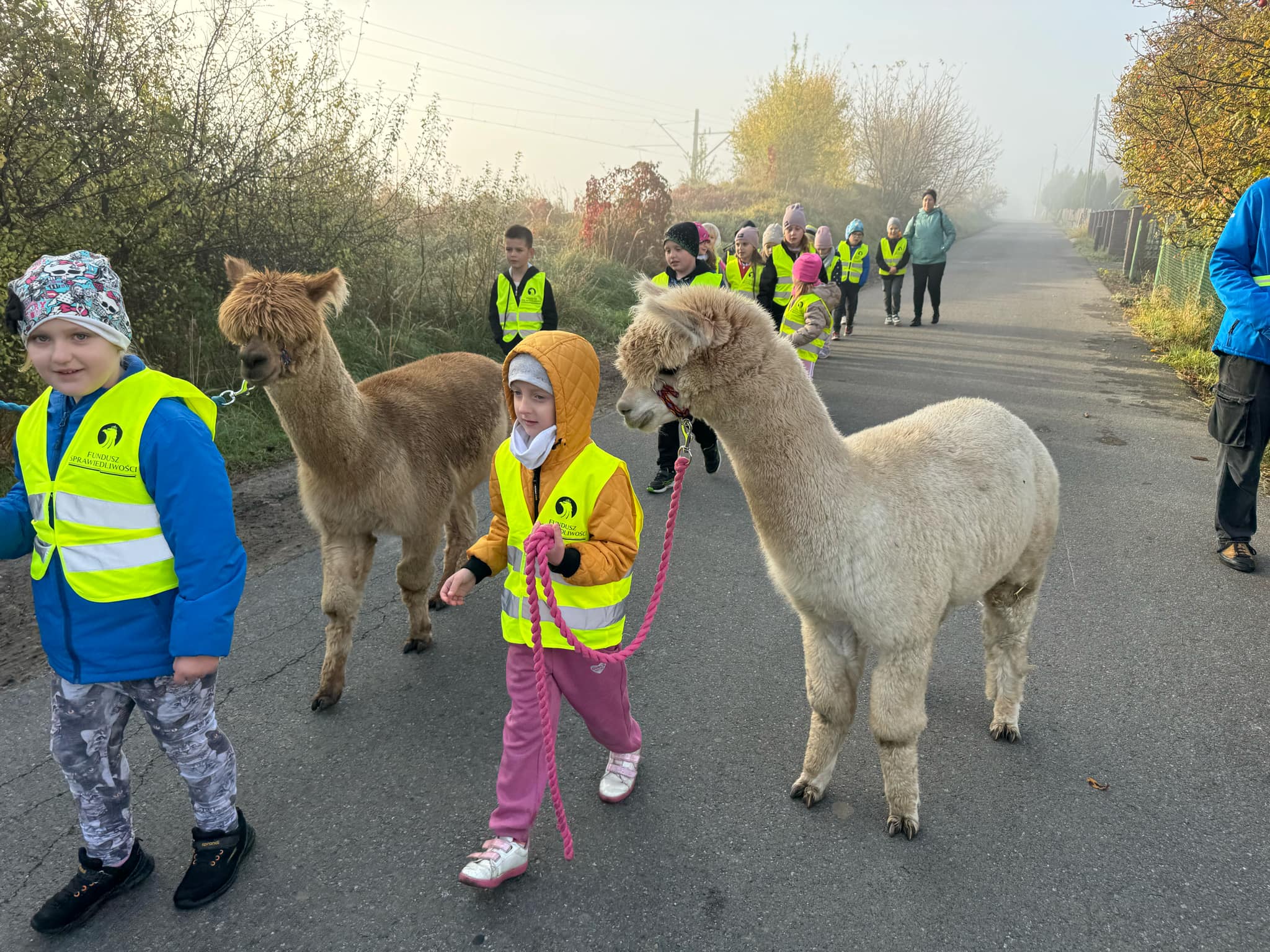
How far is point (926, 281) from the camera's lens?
13695mm

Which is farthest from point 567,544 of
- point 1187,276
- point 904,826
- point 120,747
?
point 1187,276

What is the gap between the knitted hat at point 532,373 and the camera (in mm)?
2180

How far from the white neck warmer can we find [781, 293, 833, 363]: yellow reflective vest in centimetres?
399

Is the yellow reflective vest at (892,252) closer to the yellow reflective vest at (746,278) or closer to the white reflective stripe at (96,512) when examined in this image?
Result: the yellow reflective vest at (746,278)

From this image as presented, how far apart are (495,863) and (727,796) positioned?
3.05ft

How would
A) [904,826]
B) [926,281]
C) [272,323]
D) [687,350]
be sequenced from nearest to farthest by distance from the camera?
[687,350], [904,826], [272,323], [926,281]

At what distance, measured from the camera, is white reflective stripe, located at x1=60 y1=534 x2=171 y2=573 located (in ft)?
6.61

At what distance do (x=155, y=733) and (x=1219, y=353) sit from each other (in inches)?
231

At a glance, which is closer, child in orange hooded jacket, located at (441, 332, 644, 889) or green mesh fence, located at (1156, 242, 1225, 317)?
child in orange hooded jacket, located at (441, 332, 644, 889)

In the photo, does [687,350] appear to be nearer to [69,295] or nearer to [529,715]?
[529,715]

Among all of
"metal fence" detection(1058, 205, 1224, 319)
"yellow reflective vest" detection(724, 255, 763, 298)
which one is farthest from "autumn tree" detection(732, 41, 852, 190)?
"yellow reflective vest" detection(724, 255, 763, 298)

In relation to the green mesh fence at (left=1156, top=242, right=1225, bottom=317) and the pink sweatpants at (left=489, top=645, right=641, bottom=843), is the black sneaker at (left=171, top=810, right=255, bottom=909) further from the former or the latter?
the green mesh fence at (left=1156, top=242, right=1225, bottom=317)

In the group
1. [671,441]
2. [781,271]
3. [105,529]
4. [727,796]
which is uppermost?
[781,271]

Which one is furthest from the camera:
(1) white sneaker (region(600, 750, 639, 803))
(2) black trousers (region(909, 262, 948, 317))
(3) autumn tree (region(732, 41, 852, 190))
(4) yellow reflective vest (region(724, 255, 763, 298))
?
(3) autumn tree (region(732, 41, 852, 190))
